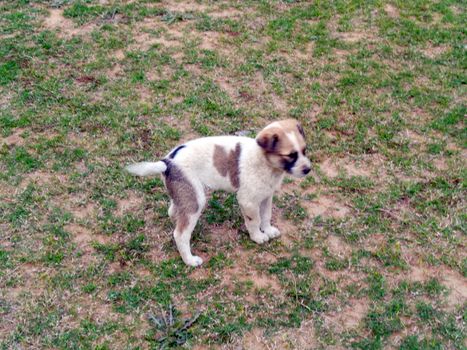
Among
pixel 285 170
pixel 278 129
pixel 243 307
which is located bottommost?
pixel 243 307

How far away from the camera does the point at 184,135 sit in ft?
19.3

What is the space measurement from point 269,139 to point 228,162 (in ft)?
1.40

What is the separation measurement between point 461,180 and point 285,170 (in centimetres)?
209

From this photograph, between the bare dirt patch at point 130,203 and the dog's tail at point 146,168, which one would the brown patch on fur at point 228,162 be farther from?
the bare dirt patch at point 130,203

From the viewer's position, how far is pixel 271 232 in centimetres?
473

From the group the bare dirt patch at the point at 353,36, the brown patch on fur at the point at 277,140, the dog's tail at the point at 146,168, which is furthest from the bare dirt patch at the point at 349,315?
the bare dirt patch at the point at 353,36

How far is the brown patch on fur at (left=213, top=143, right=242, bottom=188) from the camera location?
430 cm

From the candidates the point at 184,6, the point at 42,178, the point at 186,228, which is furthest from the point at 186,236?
the point at 184,6

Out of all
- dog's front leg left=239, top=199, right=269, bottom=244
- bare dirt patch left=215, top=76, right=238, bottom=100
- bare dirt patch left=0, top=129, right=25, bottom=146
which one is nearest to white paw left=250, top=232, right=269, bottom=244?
dog's front leg left=239, top=199, right=269, bottom=244

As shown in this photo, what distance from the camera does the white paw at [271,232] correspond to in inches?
186

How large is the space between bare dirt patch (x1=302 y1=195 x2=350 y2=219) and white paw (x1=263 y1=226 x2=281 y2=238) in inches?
16.7

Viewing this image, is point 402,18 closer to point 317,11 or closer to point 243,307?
point 317,11

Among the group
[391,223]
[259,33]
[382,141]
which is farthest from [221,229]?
[259,33]

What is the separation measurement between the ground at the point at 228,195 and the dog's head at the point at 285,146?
843mm
